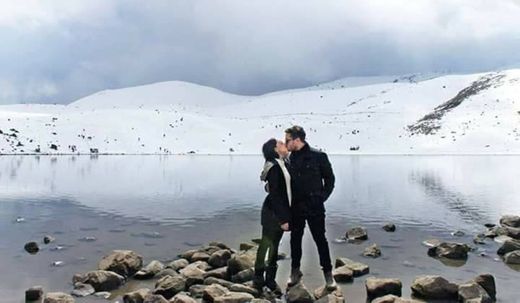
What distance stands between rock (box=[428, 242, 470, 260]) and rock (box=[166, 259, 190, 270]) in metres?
6.06

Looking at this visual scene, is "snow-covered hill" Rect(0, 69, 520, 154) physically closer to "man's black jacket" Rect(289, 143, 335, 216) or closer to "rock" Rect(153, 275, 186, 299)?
"rock" Rect(153, 275, 186, 299)

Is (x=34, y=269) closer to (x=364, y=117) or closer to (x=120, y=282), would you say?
(x=120, y=282)

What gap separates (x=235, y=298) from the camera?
8531 mm

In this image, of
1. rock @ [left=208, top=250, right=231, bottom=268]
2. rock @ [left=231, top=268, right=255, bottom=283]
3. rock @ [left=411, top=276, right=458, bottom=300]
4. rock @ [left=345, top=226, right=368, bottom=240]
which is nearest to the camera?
rock @ [left=411, top=276, right=458, bottom=300]

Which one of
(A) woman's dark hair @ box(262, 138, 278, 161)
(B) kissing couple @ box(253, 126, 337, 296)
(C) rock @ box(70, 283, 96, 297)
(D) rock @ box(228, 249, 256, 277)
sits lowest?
(C) rock @ box(70, 283, 96, 297)

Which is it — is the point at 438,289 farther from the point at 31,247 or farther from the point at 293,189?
the point at 31,247

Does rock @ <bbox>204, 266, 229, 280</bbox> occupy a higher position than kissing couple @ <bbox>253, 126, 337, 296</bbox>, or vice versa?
kissing couple @ <bbox>253, 126, 337, 296</bbox>

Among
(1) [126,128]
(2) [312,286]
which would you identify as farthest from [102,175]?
(1) [126,128]

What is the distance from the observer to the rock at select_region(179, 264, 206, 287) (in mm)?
10016

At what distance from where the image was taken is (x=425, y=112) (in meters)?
99.8

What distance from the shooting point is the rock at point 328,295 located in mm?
8695

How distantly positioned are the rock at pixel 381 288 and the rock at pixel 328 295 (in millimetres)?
523

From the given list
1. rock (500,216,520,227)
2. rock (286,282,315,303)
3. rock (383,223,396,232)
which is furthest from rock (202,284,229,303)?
rock (500,216,520,227)

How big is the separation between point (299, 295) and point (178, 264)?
338 cm
